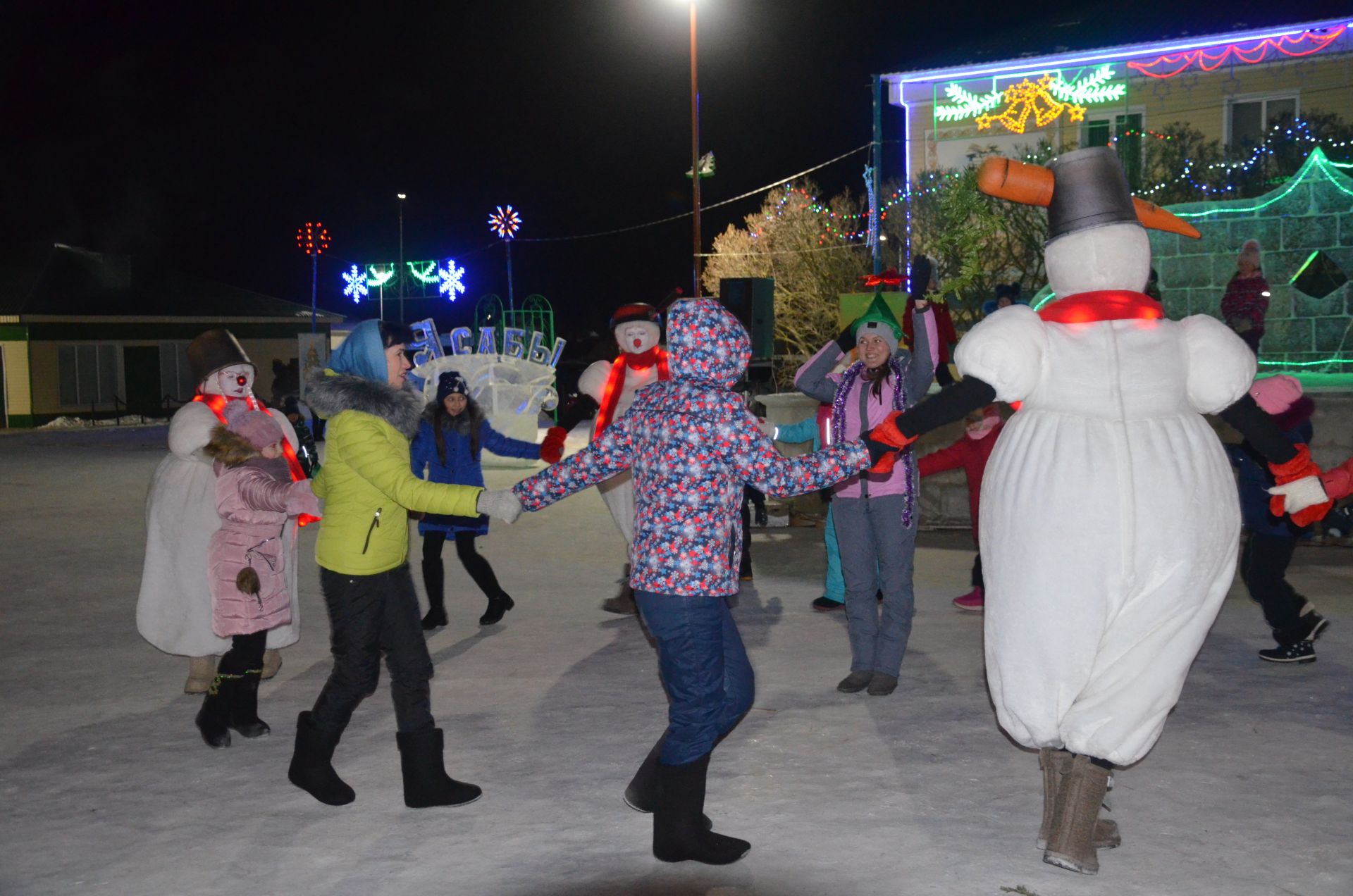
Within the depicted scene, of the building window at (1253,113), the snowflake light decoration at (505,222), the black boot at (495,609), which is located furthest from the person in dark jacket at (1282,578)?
the snowflake light decoration at (505,222)

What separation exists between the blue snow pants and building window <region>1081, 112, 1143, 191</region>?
16302mm

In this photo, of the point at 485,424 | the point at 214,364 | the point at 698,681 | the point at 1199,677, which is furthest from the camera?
the point at 485,424

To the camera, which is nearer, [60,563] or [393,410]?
[393,410]

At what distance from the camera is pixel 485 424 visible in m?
8.22

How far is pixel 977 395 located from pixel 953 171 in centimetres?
2144

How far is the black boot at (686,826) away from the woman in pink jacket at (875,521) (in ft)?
7.05

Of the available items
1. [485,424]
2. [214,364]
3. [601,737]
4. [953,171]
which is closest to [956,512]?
[485,424]

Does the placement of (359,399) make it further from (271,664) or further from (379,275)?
(379,275)

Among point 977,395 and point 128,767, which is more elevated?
point 977,395

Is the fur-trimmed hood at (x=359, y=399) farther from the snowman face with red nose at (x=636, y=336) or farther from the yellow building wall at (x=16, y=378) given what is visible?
the yellow building wall at (x=16, y=378)

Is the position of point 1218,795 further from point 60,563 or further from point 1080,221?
point 60,563

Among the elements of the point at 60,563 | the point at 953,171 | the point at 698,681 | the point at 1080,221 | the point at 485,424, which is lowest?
the point at 60,563

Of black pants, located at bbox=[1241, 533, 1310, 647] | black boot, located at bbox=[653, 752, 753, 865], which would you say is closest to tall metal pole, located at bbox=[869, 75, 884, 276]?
black pants, located at bbox=[1241, 533, 1310, 647]

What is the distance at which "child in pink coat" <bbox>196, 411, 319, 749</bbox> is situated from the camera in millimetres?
5492
